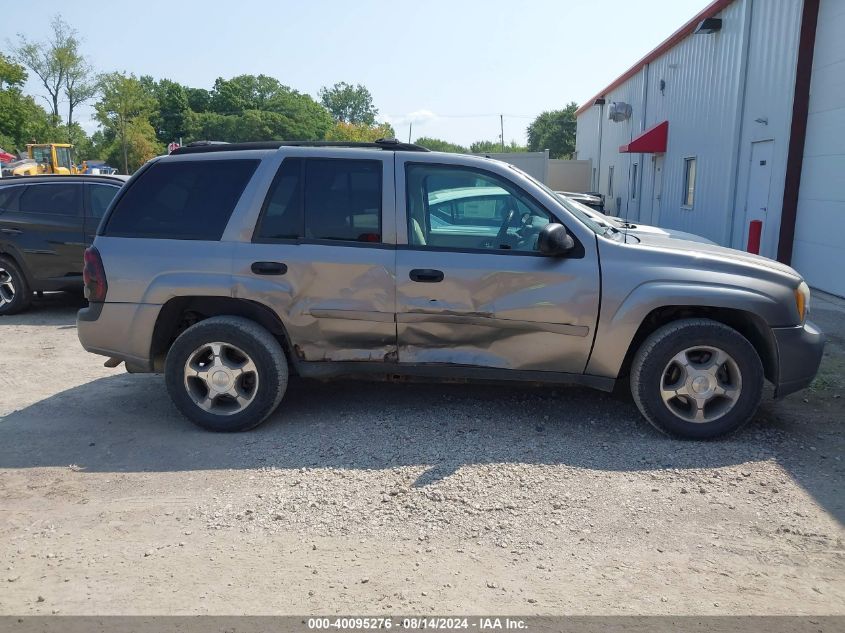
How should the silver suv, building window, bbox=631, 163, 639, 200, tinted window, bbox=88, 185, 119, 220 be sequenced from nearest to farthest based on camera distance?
the silver suv → tinted window, bbox=88, 185, 119, 220 → building window, bbox=631, 163, 639, 200

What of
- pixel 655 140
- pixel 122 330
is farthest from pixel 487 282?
pixel 655 140

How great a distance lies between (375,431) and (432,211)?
1.54 m

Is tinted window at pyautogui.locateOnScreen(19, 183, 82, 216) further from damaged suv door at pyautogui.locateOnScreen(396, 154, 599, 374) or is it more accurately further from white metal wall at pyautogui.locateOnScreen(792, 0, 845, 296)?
white metal wall at pyautogui.locateOnScreen(792, 0, 845, 296)

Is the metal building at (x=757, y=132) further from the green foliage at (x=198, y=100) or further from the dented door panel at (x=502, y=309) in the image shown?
the green foliage at (x=198, y=100)

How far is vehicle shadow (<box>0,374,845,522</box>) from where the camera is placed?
463 cm

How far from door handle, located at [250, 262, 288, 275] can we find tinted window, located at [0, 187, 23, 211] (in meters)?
6.22

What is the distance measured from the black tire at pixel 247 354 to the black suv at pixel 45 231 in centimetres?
505

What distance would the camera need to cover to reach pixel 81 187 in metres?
9.66

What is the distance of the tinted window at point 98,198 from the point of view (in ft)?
31.5

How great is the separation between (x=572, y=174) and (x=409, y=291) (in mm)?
32295

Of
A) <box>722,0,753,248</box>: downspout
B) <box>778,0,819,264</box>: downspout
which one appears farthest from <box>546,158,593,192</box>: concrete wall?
<box>778,0,819,264</box>: downspout

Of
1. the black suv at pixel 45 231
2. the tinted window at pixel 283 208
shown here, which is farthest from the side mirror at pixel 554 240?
the black suv at pixel 45 231

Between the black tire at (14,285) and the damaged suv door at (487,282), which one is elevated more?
the damaged suv door at (487,282)

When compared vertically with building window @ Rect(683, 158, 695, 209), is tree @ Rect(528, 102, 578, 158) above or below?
above
